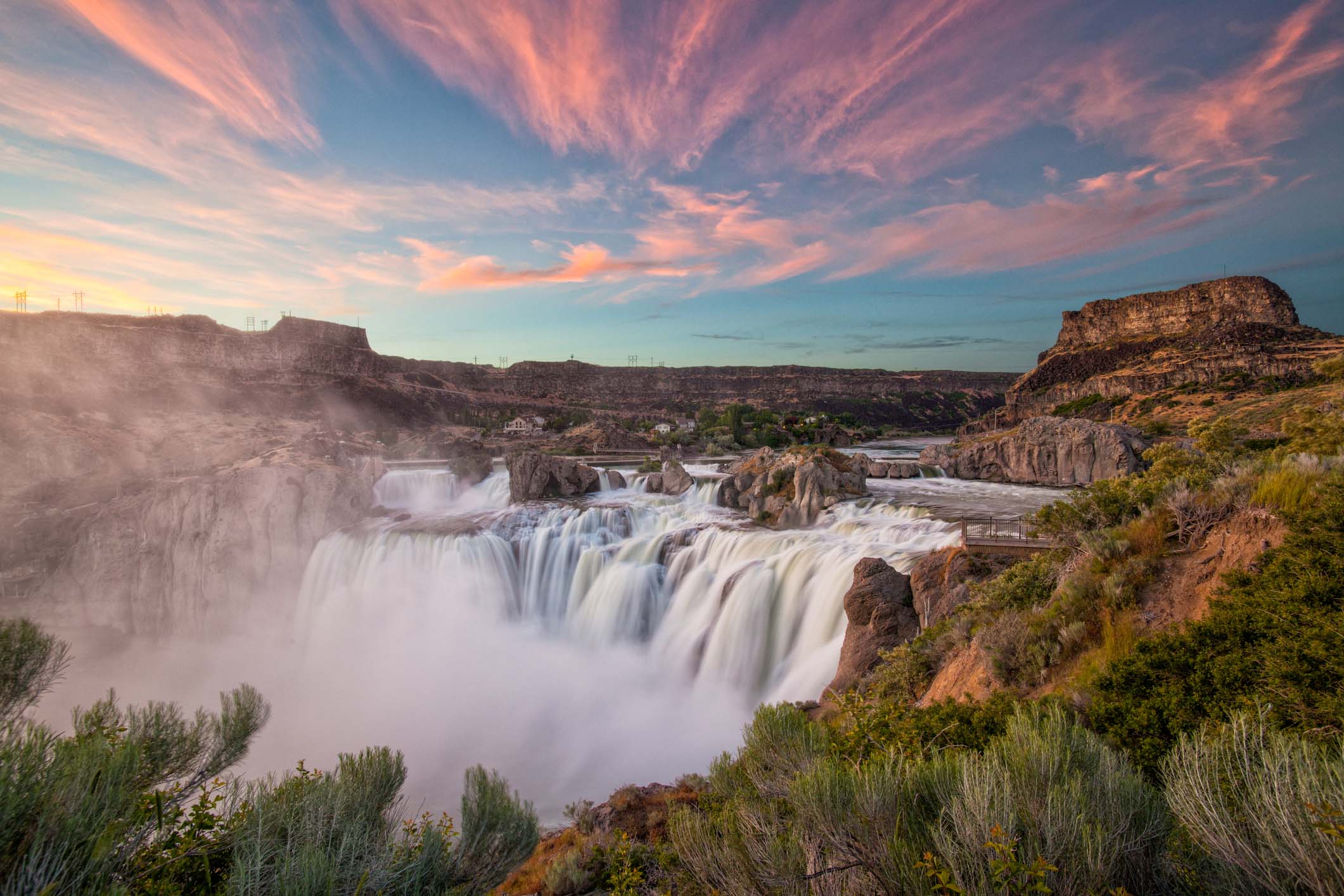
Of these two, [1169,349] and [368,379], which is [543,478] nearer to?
[368,379]

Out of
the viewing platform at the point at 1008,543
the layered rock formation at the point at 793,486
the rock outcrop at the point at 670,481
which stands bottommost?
the rock outcrop at the point at 670,481

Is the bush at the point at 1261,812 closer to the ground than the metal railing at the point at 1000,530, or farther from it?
farther from it

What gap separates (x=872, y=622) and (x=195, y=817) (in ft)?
39.7

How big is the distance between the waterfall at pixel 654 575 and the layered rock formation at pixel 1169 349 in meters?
63.8

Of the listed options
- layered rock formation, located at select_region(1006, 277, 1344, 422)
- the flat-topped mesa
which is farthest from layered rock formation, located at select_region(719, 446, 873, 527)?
the flat-topped mesa

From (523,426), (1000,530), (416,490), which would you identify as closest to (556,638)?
(1000,530)

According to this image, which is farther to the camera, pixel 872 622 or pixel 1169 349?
pixel 1169 349

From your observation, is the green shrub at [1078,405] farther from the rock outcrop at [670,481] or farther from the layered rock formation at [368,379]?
the rock outcrop at [670,481]

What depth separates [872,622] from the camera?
12875mm

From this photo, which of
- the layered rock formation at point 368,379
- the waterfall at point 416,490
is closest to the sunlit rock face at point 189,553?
the waterfall at point 416,490

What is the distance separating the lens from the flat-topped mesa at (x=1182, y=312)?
86.9 meters

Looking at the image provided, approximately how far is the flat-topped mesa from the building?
4217 inches

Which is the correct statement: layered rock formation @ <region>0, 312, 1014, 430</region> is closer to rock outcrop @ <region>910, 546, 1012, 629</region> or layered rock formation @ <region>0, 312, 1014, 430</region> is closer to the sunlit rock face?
the sunlit rock face

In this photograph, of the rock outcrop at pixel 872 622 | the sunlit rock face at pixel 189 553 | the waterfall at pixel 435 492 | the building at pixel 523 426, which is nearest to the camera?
the rock outcrop at pixel 872 622
